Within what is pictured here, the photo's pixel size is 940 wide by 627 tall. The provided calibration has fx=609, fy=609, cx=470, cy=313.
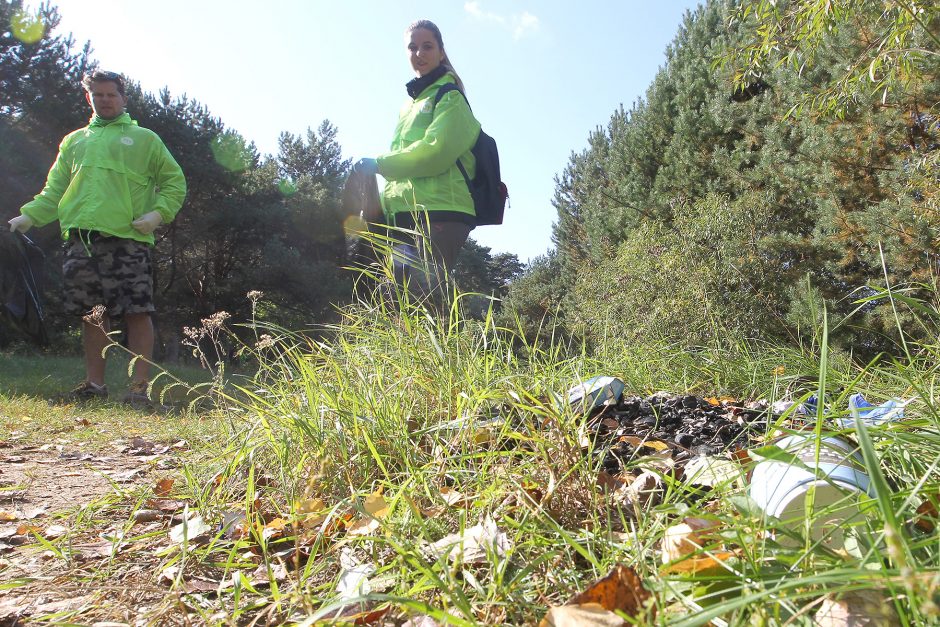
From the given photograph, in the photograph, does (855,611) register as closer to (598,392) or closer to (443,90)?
(598,392)

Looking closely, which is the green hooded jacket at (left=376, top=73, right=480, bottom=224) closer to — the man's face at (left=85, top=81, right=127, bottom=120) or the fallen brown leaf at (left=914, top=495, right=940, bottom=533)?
the fallen brown leaf at (left=914, top=495, right=940, bottom=533)

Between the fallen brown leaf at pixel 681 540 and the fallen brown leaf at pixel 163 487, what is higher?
the fallen brown leaf at pixel 681 540

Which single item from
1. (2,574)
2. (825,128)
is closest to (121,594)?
(2,574)

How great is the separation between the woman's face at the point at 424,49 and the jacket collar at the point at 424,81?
0.04m

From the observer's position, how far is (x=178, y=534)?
139 centimetres

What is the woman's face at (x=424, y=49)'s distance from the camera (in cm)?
330

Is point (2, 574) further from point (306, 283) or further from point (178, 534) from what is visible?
point (306, 283)

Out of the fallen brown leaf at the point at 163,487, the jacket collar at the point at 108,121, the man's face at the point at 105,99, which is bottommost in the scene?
the fallen brown leaf at the point at 163,487

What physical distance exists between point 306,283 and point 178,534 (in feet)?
63.9

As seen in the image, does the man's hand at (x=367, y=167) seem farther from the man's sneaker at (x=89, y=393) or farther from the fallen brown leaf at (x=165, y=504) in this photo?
the man's sneaker at (x=89, y=393)

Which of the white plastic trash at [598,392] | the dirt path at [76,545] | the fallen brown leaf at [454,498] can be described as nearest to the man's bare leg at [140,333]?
the dirt path at [76,545]

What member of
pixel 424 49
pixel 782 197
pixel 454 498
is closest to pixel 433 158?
pixel 424 49

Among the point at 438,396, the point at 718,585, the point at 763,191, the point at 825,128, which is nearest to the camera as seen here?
the point at 718,585

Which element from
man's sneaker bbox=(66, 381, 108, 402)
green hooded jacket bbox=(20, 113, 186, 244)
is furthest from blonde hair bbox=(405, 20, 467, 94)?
man's sneaker bbox=(66, 381, 108, 402)
